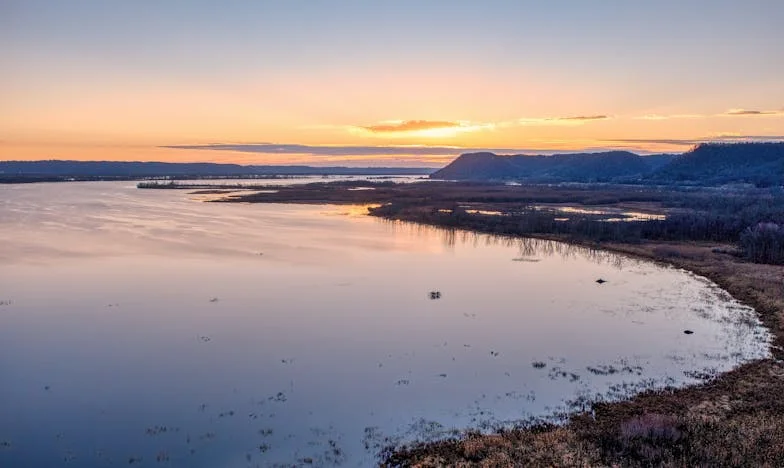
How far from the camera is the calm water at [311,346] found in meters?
12.1

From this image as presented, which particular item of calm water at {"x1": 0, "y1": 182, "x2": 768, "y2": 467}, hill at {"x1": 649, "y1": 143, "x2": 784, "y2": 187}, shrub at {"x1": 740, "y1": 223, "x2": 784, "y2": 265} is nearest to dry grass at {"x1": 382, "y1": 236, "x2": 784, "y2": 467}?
calm water at {"x1": 0, "y1": 182, "x2": 768, "y2": 467}

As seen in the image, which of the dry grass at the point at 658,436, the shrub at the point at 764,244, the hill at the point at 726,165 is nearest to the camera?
the dry grass at the point at 658,436

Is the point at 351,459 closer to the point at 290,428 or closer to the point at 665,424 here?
the point at 290,428

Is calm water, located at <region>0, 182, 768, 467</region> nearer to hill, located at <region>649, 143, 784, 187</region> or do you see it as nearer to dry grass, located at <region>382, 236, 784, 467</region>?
dry grass, located at <region>382, 236, 784, 467</region>

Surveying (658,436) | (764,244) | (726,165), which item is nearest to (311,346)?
(658,436)

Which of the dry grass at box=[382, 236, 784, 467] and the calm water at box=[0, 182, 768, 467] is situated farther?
the calm water at box=[0, 182, 768, 467]

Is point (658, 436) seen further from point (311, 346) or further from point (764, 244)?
point (764, 244)

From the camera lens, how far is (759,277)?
29.7 metres

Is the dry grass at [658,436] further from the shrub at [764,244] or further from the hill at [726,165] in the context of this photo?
the hill at [726,165]

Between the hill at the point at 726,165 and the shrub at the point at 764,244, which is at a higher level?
the hill at the point at 726,165

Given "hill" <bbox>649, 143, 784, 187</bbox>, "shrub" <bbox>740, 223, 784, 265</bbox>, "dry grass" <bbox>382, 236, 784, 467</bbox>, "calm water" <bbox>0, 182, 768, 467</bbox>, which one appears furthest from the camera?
"hill" <bbox>649, 143, 784, 187</bbox>

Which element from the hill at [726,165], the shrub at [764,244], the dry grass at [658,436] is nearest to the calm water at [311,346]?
the dry grass at [658,436]

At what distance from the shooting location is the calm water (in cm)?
1212

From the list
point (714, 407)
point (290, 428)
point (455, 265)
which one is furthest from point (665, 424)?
point (455, 265)
